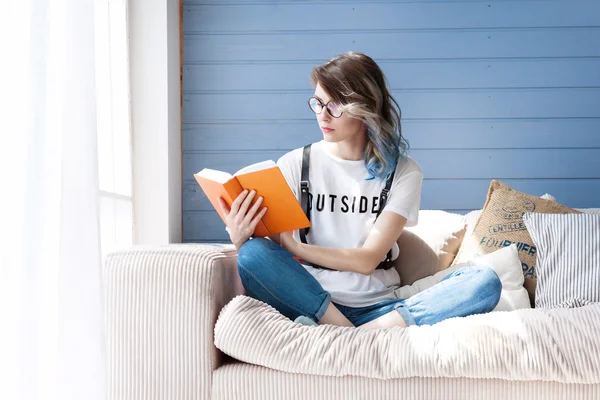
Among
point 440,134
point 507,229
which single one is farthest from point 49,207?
point 440,134

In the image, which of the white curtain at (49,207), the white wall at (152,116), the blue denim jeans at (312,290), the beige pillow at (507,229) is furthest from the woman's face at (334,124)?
the white wall at (152,116)

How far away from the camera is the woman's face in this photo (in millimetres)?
1996

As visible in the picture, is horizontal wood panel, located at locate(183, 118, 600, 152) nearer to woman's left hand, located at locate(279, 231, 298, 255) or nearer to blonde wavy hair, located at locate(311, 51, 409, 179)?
blonde wavy hair, located at locate(311, 51, 409, 179)

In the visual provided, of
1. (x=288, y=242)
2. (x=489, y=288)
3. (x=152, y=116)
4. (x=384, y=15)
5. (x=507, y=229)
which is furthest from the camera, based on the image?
(x=384, y=15)

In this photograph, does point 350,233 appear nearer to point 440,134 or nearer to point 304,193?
point 304,193

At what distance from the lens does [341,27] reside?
315cm

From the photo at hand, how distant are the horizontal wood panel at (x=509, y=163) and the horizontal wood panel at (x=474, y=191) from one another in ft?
0.08

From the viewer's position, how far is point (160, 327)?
156 centimetres

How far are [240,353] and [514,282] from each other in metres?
0.92

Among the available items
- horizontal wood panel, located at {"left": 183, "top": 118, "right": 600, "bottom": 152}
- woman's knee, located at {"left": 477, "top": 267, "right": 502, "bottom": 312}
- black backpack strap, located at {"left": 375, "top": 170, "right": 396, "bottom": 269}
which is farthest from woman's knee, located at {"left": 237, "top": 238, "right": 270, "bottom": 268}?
horizontal wood panel, located at {"left": 183, "top": 118, "right": 600, "bottom": 152}

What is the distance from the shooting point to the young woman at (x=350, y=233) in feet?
5.72

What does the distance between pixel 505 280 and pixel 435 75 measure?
1378 mm

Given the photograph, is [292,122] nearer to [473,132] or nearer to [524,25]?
[473,132]

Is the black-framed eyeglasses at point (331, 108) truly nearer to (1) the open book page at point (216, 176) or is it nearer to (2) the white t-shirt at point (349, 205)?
(2) the white t-shirt at point (349, 205)
